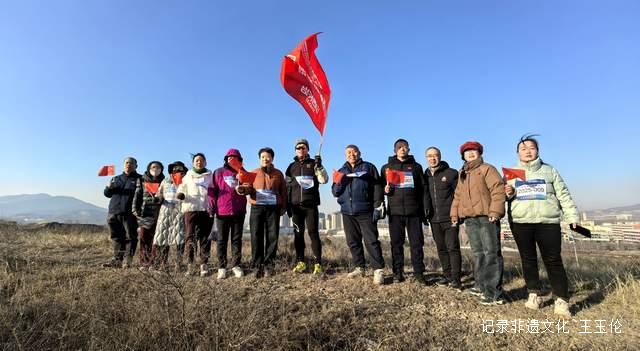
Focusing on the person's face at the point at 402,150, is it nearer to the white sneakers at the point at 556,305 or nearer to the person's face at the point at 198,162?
the white sneakers at the point at 556,305

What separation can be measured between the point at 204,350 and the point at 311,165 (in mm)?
3549

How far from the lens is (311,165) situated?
587cm

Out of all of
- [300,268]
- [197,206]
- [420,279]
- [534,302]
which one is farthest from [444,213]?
[197,206]

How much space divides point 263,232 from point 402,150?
2702 mm

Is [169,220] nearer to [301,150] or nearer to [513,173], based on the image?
[301,150]

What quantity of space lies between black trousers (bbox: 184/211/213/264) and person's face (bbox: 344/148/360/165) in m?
2.70

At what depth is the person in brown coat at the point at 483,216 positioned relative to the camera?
4.54m

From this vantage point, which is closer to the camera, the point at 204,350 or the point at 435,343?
the point at 204,350

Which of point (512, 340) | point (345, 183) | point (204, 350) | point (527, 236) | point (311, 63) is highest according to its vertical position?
point (311, 63)

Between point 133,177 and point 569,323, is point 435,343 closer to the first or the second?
point 569,323

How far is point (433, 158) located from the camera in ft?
18.2

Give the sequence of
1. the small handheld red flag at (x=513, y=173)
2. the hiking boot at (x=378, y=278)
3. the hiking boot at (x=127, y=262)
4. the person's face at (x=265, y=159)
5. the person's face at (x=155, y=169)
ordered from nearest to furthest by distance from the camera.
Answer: the small handheld red flag at (x=513, y=173), the hiking boot at (x=378, y=278), the person's face at (x=265, y=159), the hiking boot at (x=127, y=262), the person's face at (x=155, y=169)

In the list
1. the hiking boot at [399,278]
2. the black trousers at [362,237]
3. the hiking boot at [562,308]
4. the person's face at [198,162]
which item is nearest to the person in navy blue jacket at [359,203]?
the black trousers at [362,237]

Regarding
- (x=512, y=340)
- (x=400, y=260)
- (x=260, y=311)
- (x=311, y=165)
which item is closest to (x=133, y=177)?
(x=311, y=165)
